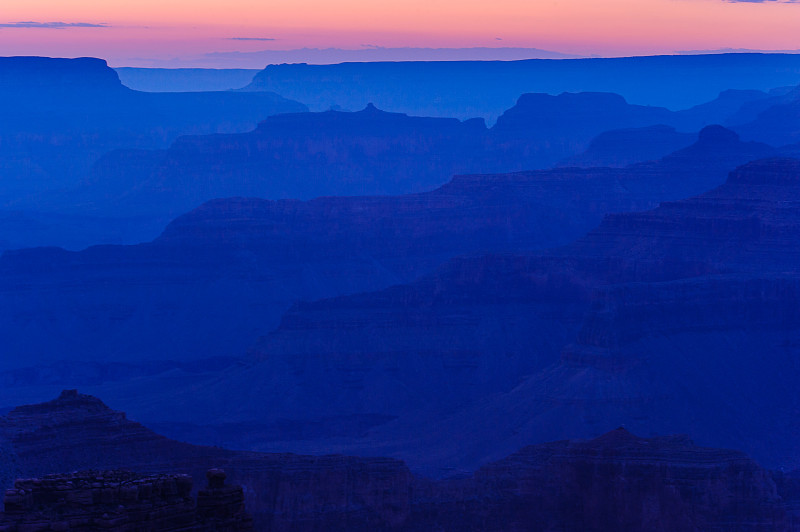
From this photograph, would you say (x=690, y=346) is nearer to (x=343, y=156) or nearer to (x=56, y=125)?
(x=343, y=156)

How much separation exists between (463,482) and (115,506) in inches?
1045

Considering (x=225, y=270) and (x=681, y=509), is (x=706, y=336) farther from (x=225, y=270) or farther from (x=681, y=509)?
(x=225, y=270)

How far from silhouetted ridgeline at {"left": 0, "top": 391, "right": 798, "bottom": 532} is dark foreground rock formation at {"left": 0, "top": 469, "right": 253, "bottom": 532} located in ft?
61.9

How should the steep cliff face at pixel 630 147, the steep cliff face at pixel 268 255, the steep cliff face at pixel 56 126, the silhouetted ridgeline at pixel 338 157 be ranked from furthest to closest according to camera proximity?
the steep cliff face at pixel 56 126 → the silhouetted ridgeline at pixel 338 157 → the steep cliff face at pixel 630 147 → the steep cliff face at pixel 268 255

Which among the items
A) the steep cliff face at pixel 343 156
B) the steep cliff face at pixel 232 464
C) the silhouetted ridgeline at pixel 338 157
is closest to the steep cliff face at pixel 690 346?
the steep cliff face at pixel 232 464

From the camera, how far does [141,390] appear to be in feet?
276

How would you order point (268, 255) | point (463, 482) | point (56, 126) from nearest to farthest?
point (463, 482) → point (268, 255) → point (56, 126)

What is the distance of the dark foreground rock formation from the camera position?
18562 mm

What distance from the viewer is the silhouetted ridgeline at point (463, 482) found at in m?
41.2

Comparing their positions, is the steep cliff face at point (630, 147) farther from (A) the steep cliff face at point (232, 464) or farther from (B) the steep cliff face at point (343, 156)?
(A) the steep cliff face at point (232, 464)

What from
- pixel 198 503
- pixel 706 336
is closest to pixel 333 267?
pixel 706 336

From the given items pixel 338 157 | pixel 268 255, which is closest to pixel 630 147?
pixel 338 157

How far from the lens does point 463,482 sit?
44.8 meters

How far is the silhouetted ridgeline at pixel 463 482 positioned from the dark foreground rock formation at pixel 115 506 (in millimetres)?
18871
